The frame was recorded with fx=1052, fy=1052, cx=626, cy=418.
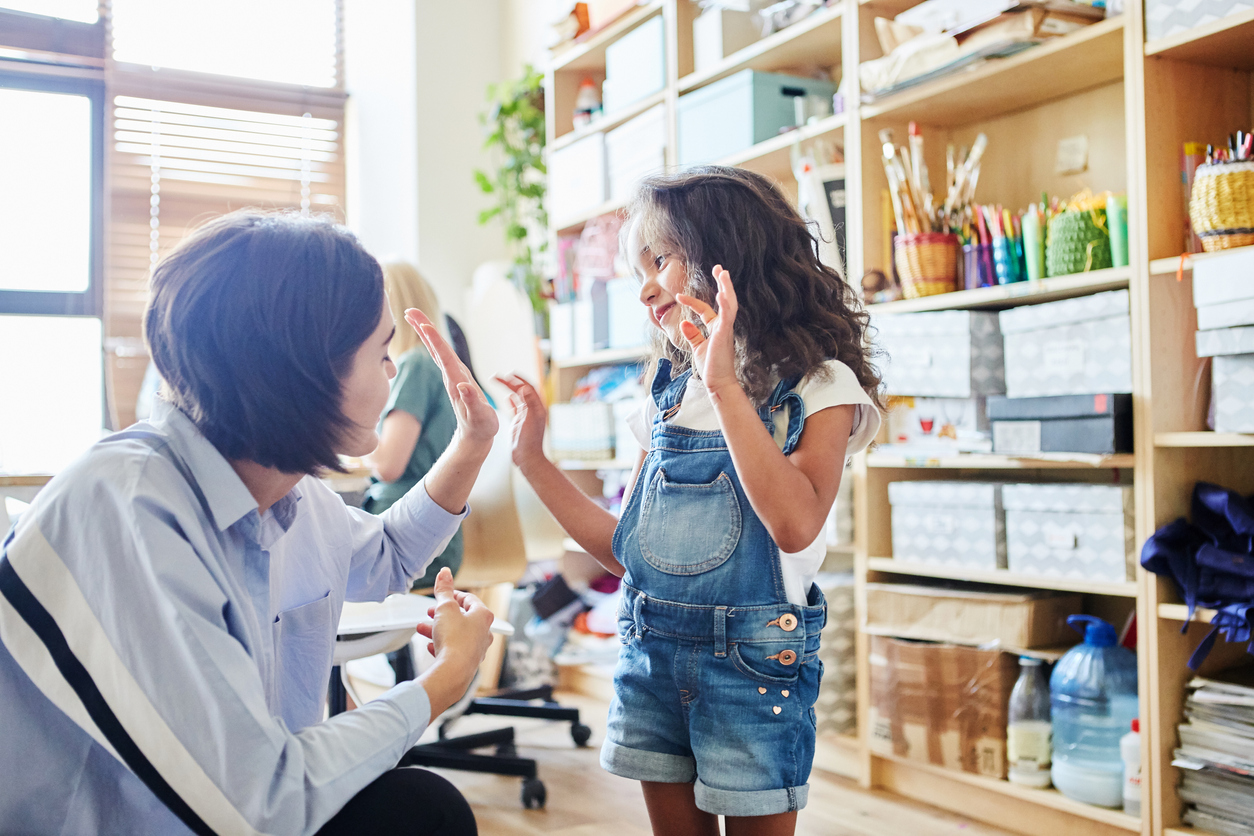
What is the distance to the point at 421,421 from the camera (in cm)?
228

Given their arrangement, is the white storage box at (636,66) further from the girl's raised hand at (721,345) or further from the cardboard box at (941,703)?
the girl's raised hand at (721,345)

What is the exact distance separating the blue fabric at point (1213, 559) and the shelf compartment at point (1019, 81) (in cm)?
83

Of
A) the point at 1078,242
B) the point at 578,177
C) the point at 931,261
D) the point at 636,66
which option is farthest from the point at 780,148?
the point at 578,177

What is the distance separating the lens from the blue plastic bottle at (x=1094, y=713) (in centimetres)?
195

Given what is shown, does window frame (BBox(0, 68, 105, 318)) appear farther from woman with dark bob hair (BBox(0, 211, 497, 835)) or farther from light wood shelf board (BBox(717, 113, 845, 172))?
woman with dark bob hair (BBox(0, 211, 497, 835))

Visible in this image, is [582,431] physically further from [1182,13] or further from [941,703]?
[1182,13]

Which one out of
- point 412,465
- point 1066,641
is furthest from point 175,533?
point 1066,641

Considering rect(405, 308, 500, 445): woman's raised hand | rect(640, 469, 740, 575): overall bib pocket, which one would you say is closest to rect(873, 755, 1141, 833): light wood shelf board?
rect(640, 469, 740, 575): overall bib pocket

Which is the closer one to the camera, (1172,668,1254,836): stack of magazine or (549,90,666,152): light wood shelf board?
(1172,668,1254,836): stack of magazine

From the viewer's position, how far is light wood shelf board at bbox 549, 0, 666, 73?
9.78 feet

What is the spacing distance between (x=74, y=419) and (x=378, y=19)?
7.56 feet

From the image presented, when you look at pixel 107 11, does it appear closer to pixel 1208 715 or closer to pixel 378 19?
pixel 378 19

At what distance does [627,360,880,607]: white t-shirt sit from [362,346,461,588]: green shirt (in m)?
1.13

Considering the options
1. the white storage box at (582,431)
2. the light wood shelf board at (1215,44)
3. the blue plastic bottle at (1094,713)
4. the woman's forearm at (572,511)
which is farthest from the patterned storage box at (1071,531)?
the white storage box at (582,431)
